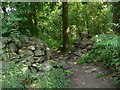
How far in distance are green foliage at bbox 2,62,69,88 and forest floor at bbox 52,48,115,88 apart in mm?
503

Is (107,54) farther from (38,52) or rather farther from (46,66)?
(38,52)

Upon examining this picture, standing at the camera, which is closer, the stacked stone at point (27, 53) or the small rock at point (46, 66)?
the stacked stone at point (27, 53)

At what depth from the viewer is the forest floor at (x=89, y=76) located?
6.37 meters

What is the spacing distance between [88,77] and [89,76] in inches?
A: 3.1

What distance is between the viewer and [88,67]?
7516mm

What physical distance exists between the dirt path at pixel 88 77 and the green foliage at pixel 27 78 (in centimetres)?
50

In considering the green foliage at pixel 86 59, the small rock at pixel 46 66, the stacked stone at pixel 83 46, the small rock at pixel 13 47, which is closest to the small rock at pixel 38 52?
the small rock at pixel 46 66

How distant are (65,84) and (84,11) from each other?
21.4ft

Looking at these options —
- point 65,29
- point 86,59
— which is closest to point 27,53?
point 86,59

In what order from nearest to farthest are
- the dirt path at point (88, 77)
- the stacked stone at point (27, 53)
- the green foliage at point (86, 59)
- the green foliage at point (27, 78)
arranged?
the green foliage at point (27, 78), the stacked stone at point (27, 53), the dirt path at point (88, 77), the green foliage at point (86, 59)

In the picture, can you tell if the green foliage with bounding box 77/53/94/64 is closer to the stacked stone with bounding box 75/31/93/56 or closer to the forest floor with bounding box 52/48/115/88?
the forest floor with bounding box 52/48/115/88

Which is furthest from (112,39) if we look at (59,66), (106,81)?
(59,66)

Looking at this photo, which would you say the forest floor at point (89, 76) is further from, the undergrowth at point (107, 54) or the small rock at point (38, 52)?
the small rock at point (38, 52)

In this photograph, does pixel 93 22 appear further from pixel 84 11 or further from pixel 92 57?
pixel 92 57
